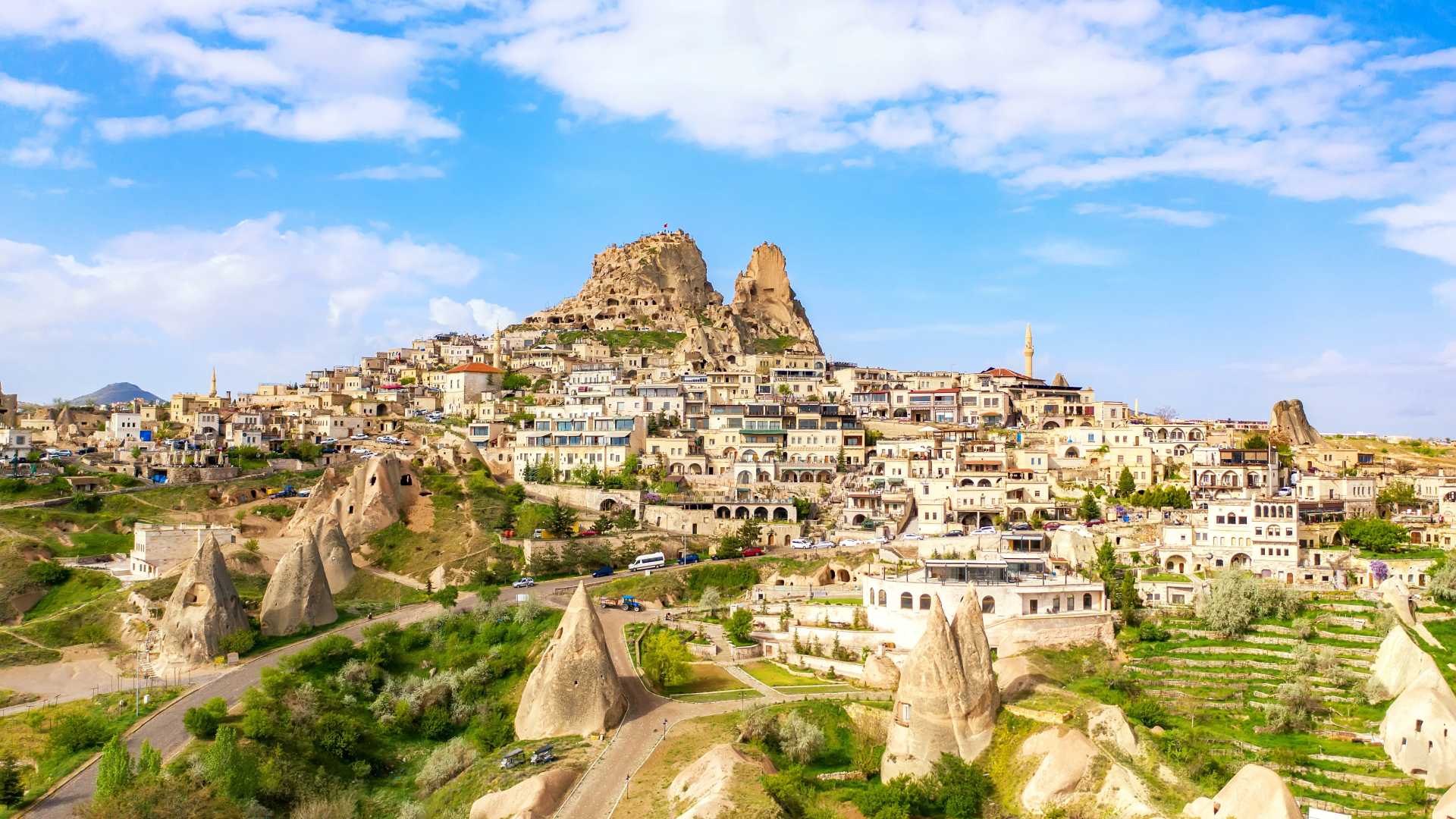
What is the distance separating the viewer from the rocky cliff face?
118 m

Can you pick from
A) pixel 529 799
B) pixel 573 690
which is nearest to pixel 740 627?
pixel 573 690

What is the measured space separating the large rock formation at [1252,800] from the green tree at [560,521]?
36.7 meters

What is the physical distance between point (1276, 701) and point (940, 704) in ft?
38.9

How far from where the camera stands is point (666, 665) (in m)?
40.1

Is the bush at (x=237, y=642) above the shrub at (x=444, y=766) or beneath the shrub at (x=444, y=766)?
above

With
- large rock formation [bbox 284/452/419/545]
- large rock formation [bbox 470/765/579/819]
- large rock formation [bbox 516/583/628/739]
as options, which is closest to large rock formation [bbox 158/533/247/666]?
large rock formation [bbox 284/452/419/545]

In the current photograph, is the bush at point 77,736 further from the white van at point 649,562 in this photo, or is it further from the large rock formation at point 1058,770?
the large rock formation at point 1058,770

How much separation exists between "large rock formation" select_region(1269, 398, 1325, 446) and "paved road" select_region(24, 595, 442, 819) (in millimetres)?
49424

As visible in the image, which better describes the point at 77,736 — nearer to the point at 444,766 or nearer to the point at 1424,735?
the point at 444,766

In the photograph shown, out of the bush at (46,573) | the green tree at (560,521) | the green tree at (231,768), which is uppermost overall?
the green tree at (560,521)

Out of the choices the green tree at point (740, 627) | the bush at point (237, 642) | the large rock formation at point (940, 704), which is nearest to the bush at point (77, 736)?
the bush at point (237, 642)

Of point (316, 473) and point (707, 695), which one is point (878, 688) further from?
point (316, 473)

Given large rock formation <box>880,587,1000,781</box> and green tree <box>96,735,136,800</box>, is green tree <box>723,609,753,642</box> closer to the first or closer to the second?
large rock formation <box>880,587,1000,781</box>

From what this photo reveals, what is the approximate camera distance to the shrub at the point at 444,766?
3662 cm
